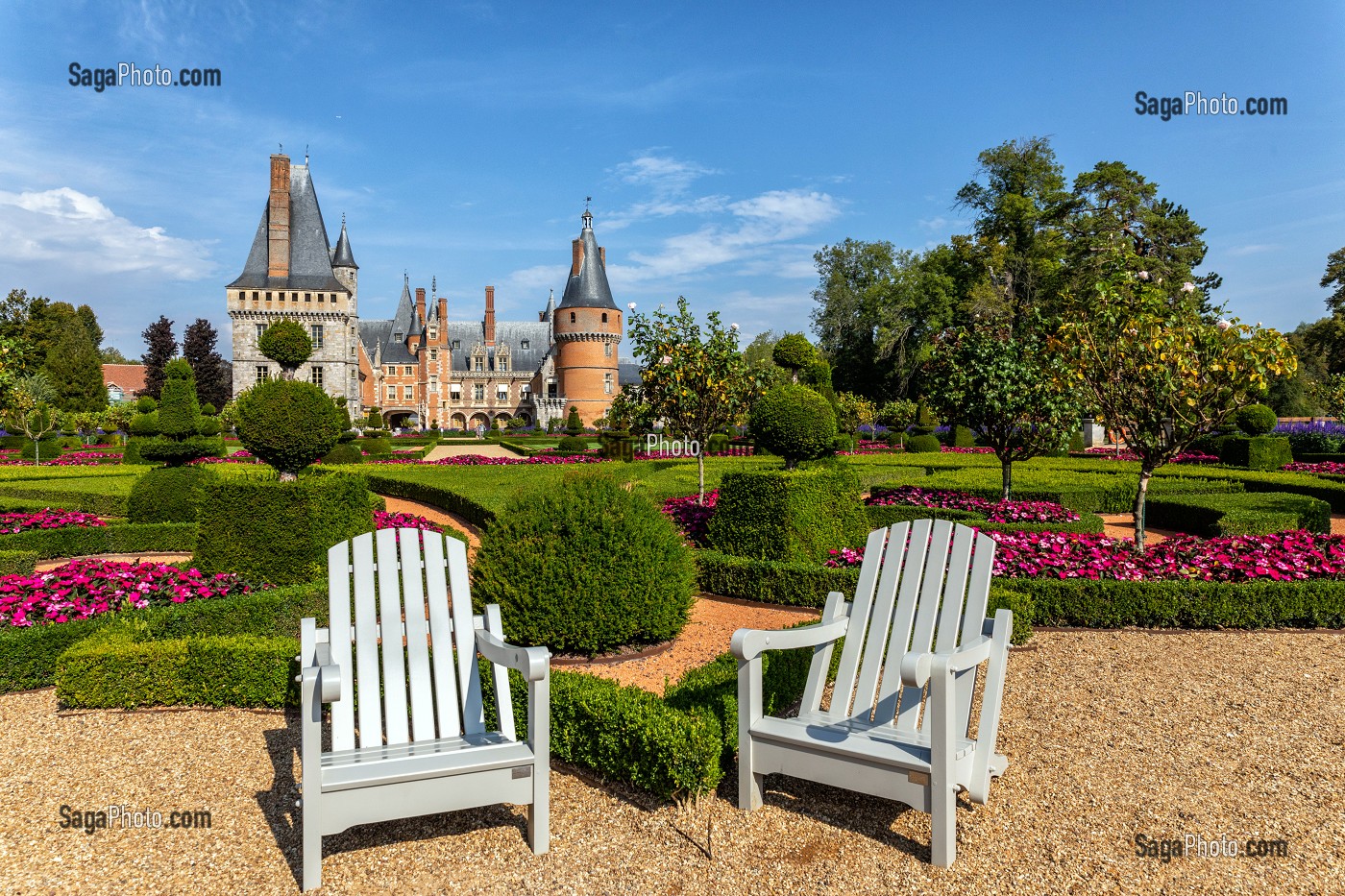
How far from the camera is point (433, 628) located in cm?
329

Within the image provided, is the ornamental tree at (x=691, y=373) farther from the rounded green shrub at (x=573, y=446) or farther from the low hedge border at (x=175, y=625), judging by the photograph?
the rounded green shrub at (x=573, y=446)

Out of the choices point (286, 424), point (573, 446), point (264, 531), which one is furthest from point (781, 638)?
point (573, 446)

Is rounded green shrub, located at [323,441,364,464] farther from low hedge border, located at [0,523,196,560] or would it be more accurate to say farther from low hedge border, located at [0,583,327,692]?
low hedge border, located at [0,583,327,692]

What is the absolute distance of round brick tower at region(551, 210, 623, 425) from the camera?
48750 millimetres

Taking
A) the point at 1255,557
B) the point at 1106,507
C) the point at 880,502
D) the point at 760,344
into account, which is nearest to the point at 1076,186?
the point at 1106,507

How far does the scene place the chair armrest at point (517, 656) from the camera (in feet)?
8.90

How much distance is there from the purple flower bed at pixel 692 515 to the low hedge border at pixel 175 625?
12.1 feet

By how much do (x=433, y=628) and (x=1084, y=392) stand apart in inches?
288

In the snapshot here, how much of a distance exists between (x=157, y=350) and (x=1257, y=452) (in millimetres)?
55698

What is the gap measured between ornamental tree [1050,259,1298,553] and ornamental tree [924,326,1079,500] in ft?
4.42

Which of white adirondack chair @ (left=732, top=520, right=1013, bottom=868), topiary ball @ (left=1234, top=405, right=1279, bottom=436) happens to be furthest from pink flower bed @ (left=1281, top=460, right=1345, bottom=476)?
white adirondack chair @ (left=732, top=520, right=1013, bottom=868)

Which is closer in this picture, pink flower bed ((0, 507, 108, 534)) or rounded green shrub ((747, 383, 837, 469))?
rounded green shrub ((747, 383, 837, 469))

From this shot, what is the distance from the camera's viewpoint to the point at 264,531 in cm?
596

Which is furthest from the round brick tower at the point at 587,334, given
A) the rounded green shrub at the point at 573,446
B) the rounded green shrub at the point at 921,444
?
the rounded green shrub at the point at 921,444
